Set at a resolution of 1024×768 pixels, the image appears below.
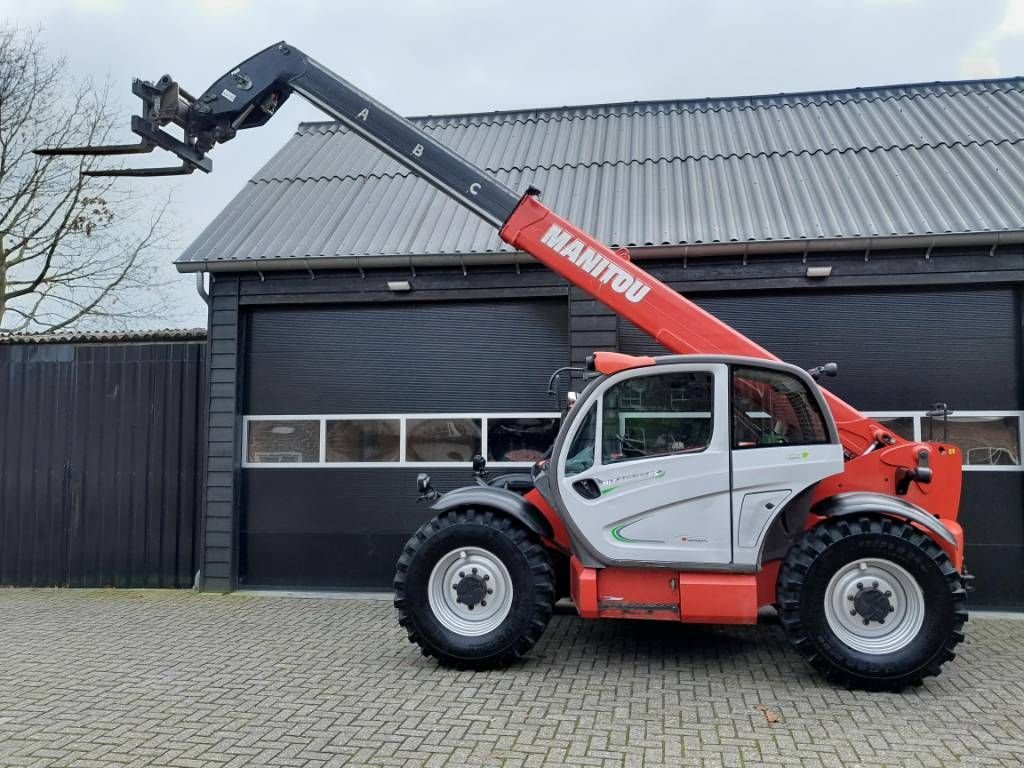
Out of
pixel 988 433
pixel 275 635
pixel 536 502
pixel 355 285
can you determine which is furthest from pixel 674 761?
pixel 355 285

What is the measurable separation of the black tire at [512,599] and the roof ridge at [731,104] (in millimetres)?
7536

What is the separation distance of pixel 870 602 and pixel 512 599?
2.48 meters

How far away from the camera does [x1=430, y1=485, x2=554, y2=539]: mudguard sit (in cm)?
545

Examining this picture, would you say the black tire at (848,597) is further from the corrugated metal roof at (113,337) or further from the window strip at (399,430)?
the corrugated metal roof at (113,337)

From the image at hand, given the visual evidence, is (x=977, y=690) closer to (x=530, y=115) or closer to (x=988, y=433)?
(x=988, y=433)

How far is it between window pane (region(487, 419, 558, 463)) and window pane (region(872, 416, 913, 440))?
342 centimetres

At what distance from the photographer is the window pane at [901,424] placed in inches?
289

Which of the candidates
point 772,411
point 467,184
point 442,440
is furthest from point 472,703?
point 467,184

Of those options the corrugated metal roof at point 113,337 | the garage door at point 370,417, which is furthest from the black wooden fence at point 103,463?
the garage door at point 370,417

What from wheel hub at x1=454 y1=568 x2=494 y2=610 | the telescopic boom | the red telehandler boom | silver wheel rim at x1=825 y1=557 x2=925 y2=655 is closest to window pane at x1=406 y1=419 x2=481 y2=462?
the red telehandler boom

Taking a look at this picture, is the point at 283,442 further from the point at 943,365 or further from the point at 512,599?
the point at 943,365

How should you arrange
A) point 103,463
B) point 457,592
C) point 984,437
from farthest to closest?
1. point 103,463
2. point 984,437
3. point 457,592

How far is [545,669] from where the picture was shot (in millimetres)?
5340

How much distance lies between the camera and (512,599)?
5305 millimetres
